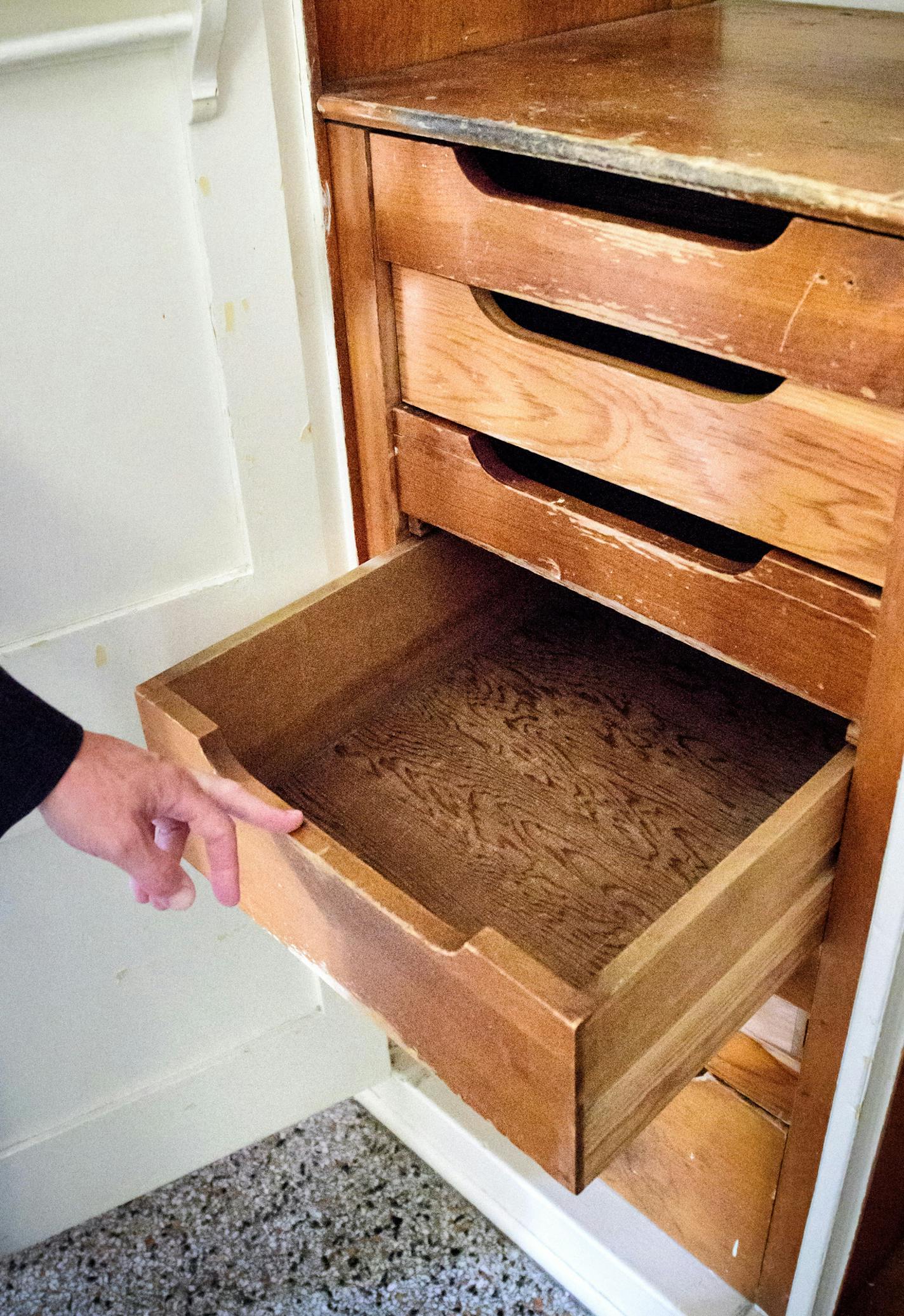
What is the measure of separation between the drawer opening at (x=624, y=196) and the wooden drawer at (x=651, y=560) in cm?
20

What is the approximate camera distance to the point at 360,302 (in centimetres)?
96

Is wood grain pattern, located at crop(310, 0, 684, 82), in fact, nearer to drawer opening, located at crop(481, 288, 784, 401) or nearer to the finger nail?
drawer opening, located at crop(481, 288, 784, 401)

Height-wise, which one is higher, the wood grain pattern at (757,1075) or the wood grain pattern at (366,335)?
the wood grain pattern at (366,335)

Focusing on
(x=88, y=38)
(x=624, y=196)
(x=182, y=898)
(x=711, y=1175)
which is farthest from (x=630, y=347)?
(x=711, y=1175)

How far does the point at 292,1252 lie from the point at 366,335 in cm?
97

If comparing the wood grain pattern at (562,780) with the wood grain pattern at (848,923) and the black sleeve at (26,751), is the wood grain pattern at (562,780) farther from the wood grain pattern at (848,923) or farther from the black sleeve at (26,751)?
the black sleeve at (26,751)

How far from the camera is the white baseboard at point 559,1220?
115 centimetres

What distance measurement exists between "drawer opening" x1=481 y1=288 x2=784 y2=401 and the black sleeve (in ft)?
1.40

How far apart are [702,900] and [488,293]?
476 millimetres

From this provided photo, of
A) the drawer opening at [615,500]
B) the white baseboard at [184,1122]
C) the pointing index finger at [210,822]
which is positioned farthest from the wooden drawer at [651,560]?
the white baseboard at [184,1122]

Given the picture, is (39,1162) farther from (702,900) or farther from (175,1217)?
(702,900)

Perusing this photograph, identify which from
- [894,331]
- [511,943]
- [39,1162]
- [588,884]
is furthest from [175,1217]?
[894,331]

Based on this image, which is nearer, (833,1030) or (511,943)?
(511,943)

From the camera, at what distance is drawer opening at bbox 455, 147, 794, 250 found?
866mm
